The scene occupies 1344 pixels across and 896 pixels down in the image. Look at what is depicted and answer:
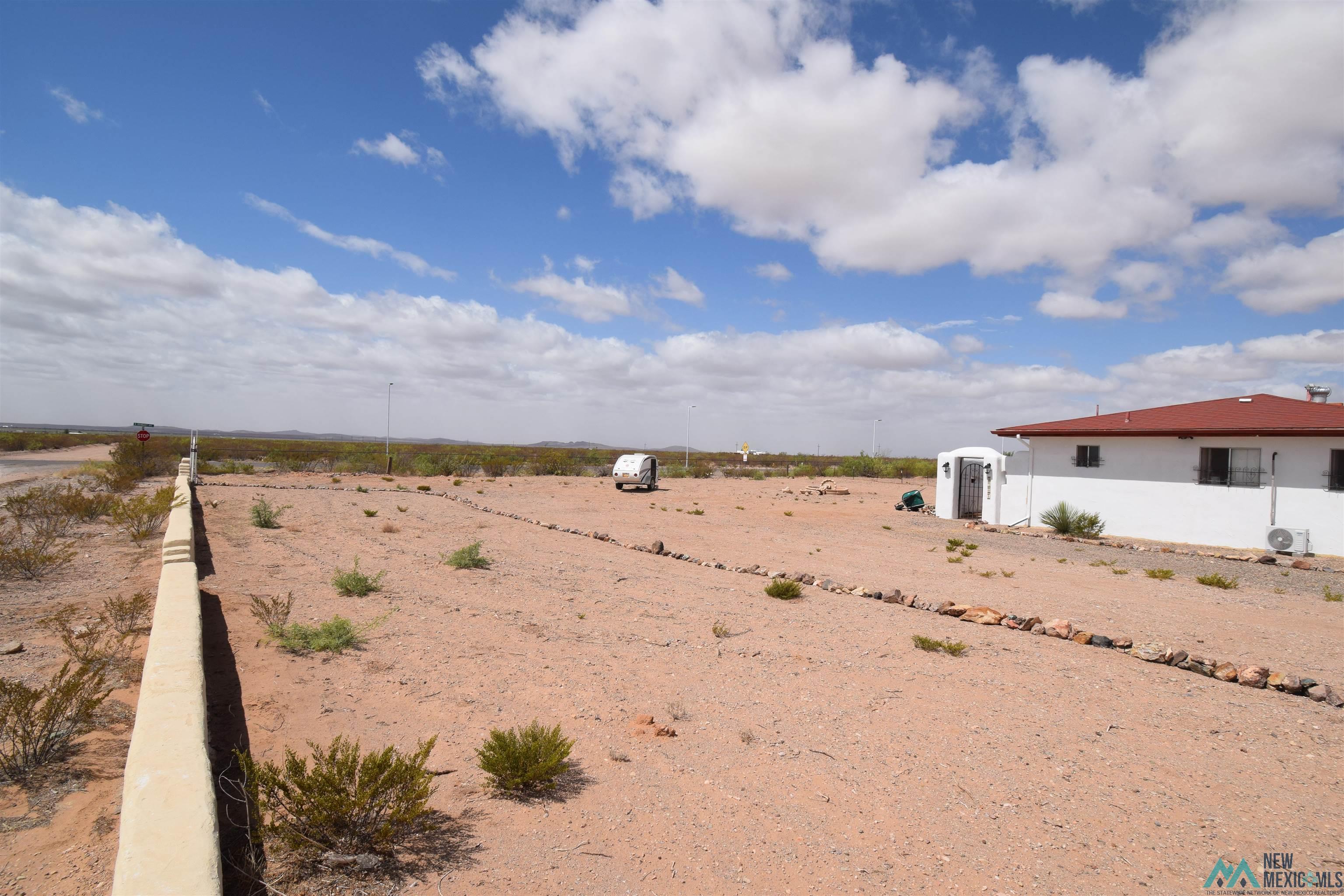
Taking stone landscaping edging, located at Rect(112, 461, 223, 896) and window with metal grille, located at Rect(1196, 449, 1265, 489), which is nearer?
stone landscaping edging, located at Rect(112, 461, 223, 896)

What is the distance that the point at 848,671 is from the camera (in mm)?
6324

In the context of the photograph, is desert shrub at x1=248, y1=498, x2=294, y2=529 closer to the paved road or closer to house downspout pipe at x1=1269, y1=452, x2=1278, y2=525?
the paved road

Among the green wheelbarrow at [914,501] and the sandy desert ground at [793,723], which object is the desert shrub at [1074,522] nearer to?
the green wheelbarrow at [914,501]

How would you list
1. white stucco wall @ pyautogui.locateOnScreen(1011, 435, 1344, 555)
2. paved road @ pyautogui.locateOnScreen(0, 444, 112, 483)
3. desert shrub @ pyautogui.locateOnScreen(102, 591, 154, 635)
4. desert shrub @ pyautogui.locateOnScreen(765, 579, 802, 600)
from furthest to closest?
paved road @ pyautogui.locateOnScreen(0, 444, 112, 483) < white stucco wall @ pyautogui.locateOnScreen(1011, 435, 1344, 555) < desert shrub @ pyautogui.locateOnScreen(765, 579, 802, 600) < desert shrub @ pyautogui.locateOnScreen(102, 591, 154, 635)

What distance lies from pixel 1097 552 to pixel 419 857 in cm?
1643

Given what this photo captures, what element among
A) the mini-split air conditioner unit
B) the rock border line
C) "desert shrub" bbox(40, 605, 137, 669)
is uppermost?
the mini-split air conditioner unit

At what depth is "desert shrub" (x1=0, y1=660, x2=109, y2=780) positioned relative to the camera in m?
3.83

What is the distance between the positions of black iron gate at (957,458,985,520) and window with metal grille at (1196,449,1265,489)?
19.4 feet

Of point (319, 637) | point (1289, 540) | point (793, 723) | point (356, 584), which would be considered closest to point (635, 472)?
point (1289, 540)

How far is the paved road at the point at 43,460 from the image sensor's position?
28953 mm

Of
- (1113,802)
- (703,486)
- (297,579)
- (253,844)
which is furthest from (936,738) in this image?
(703,486)

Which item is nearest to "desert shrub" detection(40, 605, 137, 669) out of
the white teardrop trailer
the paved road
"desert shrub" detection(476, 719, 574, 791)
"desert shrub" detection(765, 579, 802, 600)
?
"desert shrub" detection(476, 719, 574, 791)

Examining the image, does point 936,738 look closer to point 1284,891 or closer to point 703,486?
point 1284,891

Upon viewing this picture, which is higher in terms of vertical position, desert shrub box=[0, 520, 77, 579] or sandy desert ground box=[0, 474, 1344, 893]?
desert shrub box=[0, 520, 77, 579]
